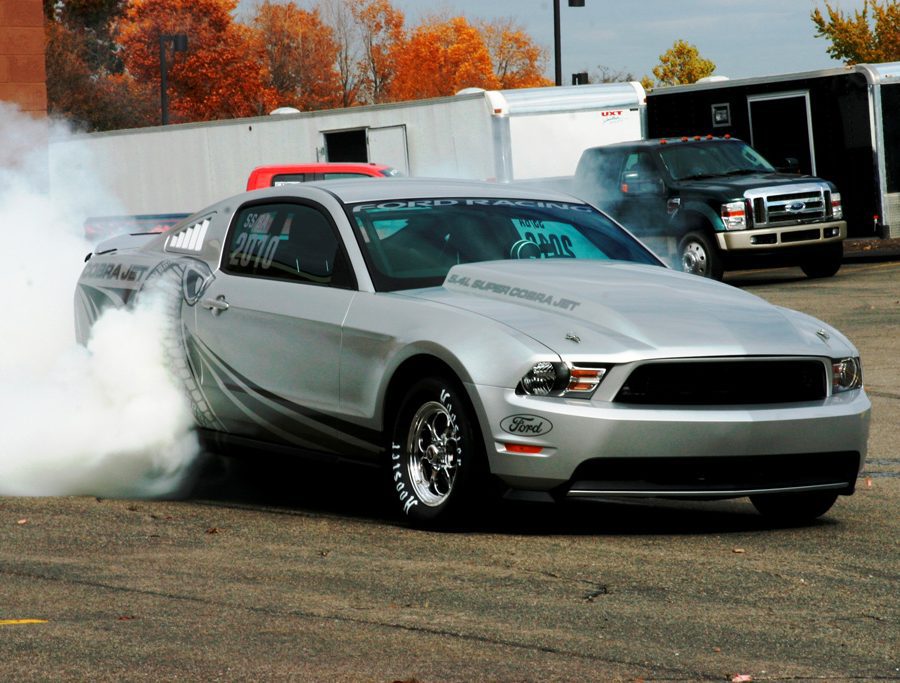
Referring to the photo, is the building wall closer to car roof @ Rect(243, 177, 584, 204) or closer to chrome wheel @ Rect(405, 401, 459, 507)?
car roof @ Rect(243, 177, 584, 204)

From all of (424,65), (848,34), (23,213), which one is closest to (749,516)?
(23,213)

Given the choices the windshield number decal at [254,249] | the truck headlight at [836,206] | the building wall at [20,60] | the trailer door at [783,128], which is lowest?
the windshield number decal at [254,249]

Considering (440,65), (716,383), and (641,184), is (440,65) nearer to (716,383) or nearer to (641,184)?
(641,184)

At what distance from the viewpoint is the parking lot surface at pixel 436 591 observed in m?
4.78

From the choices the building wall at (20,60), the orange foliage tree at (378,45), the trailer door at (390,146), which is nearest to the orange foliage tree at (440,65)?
the orange foliage tree at (378,45)

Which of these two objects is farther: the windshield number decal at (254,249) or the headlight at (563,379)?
the windshield number decal at (254,249)

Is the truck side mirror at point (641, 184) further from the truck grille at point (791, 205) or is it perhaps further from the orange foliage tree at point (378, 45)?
the orange foliage tree at point (378, 45)

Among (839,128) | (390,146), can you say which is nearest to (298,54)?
(390,146)

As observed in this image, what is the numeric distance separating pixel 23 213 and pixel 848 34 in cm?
4925

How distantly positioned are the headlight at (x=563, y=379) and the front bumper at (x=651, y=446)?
0.05 m

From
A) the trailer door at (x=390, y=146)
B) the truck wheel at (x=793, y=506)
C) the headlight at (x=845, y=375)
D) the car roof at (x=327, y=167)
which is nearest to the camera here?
the headlight at (x=845, y=375)

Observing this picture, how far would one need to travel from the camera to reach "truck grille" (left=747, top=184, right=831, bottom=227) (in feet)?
70.3

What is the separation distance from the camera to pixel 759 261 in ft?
71.2

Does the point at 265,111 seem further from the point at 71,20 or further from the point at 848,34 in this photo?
the point at 848,34
